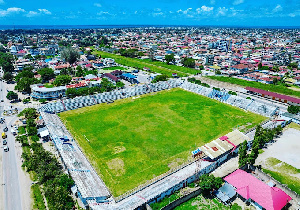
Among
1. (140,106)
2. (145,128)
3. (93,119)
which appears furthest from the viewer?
(140,106)

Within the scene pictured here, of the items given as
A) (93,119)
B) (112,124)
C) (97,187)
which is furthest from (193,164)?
(93,119)

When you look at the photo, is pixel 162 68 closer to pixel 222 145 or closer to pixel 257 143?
pixel 222 145

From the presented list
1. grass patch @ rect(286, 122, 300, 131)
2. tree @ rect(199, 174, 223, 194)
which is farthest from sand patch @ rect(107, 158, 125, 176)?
grass patch @ rect(286, 122, 300, 131)

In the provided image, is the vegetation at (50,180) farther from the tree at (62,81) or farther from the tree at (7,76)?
the tree at (7,76)

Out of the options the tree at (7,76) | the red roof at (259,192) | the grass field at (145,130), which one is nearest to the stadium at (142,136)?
the grass field at (145,130)

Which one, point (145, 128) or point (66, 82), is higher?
point (66, 82)

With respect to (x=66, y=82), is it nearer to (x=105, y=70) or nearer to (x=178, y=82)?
(x=105, y=70)

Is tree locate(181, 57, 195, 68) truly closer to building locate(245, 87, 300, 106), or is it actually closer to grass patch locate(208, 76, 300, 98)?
grass patch locate(208, 76, 300, 98)

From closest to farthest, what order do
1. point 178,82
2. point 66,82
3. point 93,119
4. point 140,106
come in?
point 93,119, point 140,106, point 66,82, point 178,82
